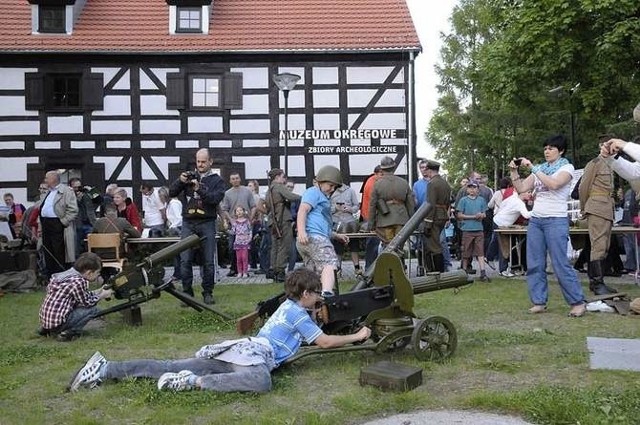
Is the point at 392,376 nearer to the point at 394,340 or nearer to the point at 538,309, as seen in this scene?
the point at 394,340

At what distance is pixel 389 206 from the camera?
934 centimetres

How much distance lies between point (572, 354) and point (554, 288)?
4286 millimetres

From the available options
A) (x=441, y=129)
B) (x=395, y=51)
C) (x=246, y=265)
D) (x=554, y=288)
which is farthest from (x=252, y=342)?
(x=441, y=129)

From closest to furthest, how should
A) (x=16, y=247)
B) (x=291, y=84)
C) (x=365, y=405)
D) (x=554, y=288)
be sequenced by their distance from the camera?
(x=365, y=405)
(x=554, y=288)
(x=16, y=247)
(x=291, y=84)

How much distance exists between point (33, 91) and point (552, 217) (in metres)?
15.9

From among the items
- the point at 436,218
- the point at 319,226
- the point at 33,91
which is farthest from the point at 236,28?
the point at 319,226

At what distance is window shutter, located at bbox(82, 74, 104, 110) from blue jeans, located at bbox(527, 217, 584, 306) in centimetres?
1473

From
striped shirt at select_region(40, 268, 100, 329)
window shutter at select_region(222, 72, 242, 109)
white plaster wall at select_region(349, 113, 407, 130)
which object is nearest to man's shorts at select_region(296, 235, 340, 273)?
striped shirt at select_region(40, 268, 100, 329)

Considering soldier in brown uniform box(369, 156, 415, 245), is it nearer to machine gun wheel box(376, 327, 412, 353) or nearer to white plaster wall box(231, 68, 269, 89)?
machine gun wheel box(376, 327, 412, 353)

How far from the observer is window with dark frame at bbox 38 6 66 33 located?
19406mm

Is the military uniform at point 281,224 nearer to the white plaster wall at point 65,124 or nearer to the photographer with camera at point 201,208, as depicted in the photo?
the photographer with camera at point 201,208

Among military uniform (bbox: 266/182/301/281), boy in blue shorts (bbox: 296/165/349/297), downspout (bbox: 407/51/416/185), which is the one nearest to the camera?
boy in blue shorts (bbox: 296/165/349/297)

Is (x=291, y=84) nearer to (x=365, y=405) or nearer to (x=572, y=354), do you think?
(x=572, y=354)

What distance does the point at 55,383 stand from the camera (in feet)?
16.2
